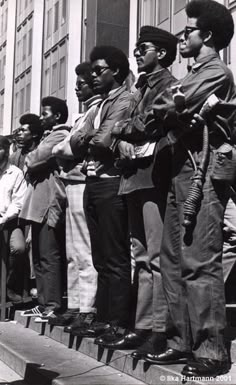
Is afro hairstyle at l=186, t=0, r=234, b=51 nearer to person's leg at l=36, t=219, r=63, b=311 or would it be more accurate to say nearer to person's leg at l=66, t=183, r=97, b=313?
person's leg at l=66, t=183, r=97, b=313

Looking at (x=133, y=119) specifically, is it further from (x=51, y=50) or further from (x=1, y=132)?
(x=1, y=132)

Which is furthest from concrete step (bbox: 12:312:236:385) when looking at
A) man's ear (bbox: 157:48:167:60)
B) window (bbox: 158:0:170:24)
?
window (bbox: 158:0:170:24)

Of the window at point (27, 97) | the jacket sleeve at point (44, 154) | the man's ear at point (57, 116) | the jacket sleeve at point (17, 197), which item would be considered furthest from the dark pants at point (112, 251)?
the window at point (27, 97)

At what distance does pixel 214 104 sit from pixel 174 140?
0.36m

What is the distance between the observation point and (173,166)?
3.88 m

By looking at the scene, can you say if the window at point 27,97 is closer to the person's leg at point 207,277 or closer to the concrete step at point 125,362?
the concrete step at point 125,362

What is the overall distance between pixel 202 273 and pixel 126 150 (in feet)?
3.60

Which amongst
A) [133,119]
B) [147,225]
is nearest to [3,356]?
[147,225]

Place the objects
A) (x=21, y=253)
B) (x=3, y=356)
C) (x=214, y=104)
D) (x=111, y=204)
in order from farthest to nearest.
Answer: (x=21, y=253) → (x=3, y=356) → (x=111, y=204) → (x=214, y=104)

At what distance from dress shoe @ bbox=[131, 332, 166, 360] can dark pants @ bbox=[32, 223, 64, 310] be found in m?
2.05

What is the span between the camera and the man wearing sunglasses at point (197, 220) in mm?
3535

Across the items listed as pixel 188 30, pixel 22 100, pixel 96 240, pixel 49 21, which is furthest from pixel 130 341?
pixel 22 100

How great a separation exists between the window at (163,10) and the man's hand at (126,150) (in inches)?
509

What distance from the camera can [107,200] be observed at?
4.66 m
